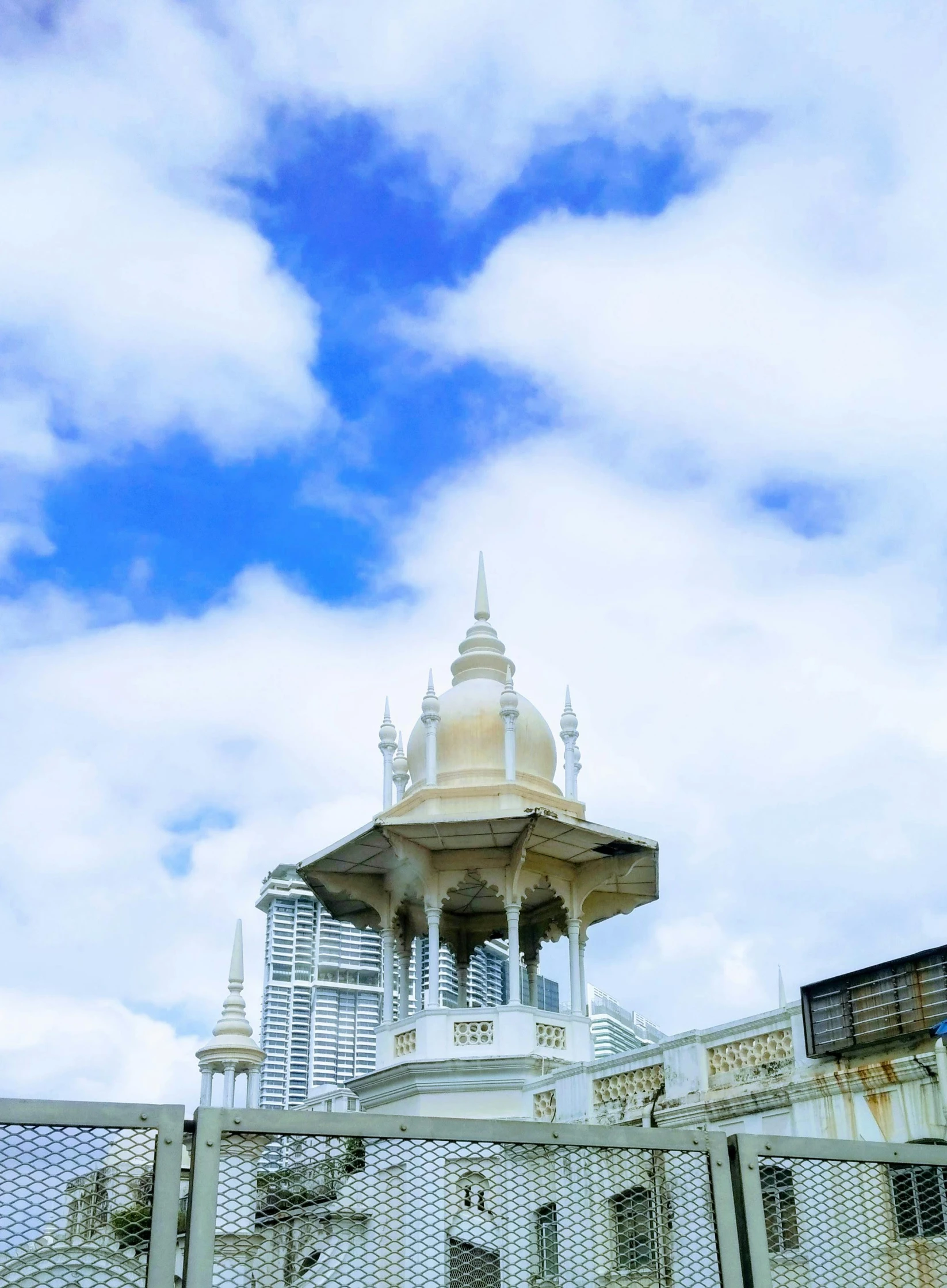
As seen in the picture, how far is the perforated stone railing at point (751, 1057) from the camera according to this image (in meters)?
18.3

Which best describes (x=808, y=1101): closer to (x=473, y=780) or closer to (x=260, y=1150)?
(x=473, y=780)

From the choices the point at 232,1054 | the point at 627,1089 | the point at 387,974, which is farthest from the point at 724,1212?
the point at 232,1054

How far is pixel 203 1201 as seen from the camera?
12.3 feet

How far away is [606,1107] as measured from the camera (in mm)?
21672

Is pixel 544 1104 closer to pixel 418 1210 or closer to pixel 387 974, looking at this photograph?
pixel 387 974

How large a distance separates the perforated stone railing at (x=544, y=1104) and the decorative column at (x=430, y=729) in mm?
6601

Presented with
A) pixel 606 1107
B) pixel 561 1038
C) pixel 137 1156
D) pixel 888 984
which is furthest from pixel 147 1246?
pixel 561 1038

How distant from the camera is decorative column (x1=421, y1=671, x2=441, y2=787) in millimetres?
28641

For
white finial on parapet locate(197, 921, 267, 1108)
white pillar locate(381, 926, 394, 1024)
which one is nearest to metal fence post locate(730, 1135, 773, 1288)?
white pillar locate(381, 926, 394, 1024)

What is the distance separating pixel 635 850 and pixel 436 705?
5.09 metres

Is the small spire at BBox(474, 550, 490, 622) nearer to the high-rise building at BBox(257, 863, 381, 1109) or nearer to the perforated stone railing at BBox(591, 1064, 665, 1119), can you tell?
the perforated stone railing at BBox(591, 1064, 665, 1119)

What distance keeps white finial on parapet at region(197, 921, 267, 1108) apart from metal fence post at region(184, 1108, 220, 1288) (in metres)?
31.9

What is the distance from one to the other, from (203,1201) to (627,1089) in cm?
1850

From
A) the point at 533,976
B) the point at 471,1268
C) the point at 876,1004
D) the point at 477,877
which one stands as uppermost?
the point at 477,877
